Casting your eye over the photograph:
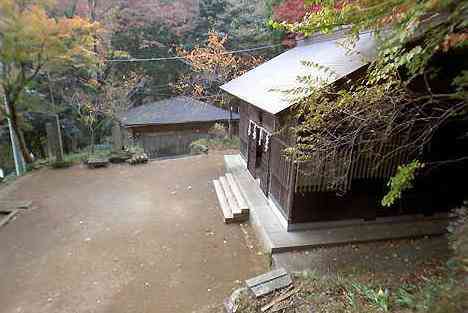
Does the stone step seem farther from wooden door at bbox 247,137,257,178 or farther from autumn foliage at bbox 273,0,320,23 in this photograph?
autumn foliage at bbox 273,0,320,23

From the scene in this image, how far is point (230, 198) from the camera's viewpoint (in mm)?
7773

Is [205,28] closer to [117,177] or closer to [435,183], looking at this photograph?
[117,177]

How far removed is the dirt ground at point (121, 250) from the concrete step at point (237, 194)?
48cm

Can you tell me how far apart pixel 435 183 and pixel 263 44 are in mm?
11779

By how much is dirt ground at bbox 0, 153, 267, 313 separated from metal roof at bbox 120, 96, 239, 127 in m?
5.23

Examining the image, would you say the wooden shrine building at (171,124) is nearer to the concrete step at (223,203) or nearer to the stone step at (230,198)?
the stone step at (230,198)

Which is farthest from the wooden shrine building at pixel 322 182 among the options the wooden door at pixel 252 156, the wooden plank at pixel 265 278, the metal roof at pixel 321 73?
the wooden door at pixel 252 156

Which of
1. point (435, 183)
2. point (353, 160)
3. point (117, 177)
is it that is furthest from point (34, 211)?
point (435, 183)

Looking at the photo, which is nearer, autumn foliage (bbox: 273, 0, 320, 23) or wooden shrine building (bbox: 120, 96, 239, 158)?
autumn foliage (bbox: 273, 0, 320, 23)

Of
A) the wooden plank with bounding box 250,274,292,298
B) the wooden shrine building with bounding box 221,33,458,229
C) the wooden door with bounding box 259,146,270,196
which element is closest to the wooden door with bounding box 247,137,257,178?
the wooden door with bounding box 259,146,270,196

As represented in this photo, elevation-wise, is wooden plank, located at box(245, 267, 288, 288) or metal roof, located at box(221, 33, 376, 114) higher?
metal roof, located at box(221, 33, 376, 114)

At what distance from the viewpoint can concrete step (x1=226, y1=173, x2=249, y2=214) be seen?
7020 mm

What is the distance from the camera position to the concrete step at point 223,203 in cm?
697

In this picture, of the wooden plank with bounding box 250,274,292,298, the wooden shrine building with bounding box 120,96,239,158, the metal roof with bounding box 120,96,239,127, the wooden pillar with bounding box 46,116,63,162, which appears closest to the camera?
the wooden plank with bounding box 250,274,292,298
